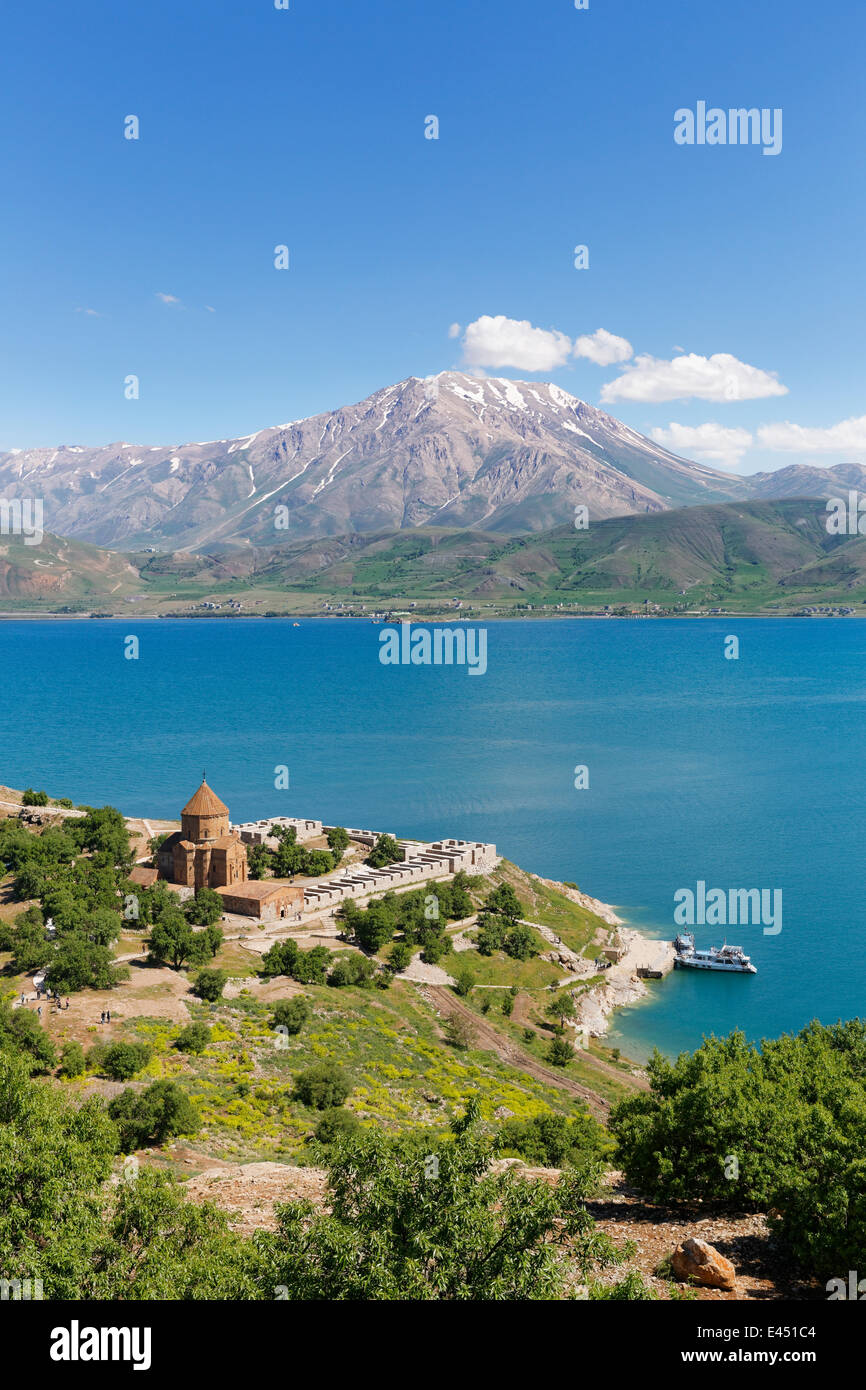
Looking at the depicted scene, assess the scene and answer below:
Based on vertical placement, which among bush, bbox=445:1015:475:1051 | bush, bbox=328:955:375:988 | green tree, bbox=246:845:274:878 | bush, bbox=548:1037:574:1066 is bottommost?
bush, bbox=548:1037:574:1066

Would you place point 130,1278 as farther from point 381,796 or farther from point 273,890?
point 381,796

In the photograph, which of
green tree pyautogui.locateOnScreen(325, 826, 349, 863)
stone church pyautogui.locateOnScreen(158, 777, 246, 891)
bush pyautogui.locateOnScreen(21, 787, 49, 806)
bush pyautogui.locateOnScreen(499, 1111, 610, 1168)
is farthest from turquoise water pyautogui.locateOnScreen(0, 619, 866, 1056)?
stone church pyautogui.locateOnScreen(158, 777, 246, 891)

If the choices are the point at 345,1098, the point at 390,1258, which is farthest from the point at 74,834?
the point at 390,1258

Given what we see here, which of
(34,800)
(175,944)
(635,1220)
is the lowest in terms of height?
(635,1220)

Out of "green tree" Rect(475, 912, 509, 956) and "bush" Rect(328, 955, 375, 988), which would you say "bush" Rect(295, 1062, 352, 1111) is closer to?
"bush" Rect(328, 955, 375, 988)

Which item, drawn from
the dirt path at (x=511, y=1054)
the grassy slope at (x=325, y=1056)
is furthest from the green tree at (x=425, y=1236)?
the dirt path at (x=511, y=1054)

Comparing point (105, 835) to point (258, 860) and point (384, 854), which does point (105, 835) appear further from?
point (384, 854)

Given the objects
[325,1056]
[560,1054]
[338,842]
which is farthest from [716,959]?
[325,1056]
